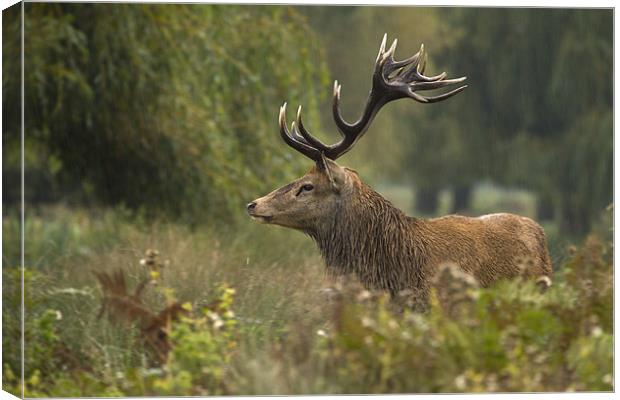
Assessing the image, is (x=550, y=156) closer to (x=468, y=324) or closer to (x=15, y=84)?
(x=15, y=84)

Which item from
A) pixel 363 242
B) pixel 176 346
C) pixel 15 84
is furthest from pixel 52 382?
pixel 15 84

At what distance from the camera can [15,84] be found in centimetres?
900

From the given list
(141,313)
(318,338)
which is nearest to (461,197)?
(141,313)

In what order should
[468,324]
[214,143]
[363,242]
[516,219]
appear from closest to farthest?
[468,324], [363,242], [516,219], [214,143]

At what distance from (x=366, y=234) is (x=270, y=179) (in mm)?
5399

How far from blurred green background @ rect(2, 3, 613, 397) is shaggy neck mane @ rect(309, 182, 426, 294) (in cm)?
34

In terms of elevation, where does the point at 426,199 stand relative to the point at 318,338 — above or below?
below

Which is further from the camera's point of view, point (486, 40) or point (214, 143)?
point (486, 40)

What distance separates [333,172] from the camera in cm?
Result: 791

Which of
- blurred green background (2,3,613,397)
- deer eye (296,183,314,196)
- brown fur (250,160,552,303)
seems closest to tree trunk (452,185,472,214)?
blurred green background (2,3,613,397)

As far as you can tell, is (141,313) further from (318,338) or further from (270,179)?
(270,179)

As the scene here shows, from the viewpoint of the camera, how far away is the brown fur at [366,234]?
7.88 meters

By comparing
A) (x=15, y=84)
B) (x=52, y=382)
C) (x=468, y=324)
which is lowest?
(x=52, y=382)

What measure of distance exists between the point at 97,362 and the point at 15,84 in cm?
254
